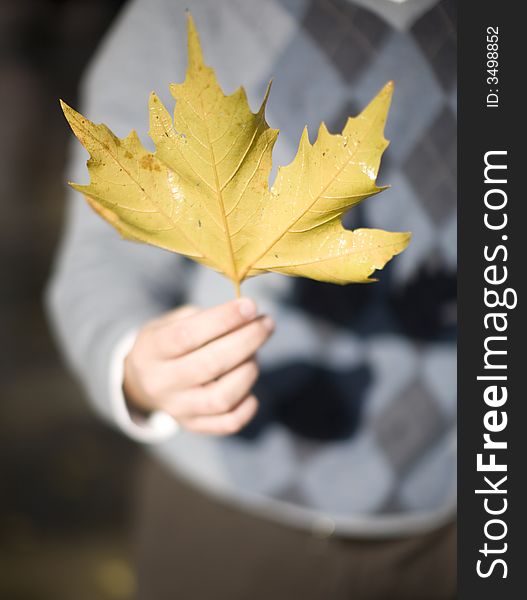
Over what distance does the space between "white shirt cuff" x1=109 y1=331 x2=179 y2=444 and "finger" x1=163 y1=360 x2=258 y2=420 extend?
0.08 metres

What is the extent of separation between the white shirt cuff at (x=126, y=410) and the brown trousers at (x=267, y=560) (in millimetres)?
177

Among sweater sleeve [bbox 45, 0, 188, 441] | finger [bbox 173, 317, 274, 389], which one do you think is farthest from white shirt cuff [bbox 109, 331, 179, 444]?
finger [bbox 173, 317, 274, 389]

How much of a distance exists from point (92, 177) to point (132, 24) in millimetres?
233

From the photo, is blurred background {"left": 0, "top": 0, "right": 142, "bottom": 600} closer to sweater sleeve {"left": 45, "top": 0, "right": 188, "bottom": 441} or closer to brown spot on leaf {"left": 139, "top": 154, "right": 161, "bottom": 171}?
sweater sleeve {"left": 45, "top": 0, "right": 188, "bottom": 441}

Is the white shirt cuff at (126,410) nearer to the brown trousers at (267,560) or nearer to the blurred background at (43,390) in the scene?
the brown trousers at (267,560)

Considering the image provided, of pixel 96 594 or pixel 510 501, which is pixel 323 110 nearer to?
pixel 510 501

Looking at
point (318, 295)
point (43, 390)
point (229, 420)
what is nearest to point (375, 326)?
point (318, 295)

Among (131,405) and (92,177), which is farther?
(131,405)

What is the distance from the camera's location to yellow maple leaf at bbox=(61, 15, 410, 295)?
0.81 feet

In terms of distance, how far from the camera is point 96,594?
1027 mm

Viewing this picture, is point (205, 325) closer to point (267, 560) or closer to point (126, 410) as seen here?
point (126, 410)

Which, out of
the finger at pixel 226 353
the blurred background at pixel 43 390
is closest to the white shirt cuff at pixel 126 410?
the finger at pixel 226 353

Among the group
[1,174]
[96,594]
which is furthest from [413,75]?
[1,174]

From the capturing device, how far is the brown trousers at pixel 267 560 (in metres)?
0.55
